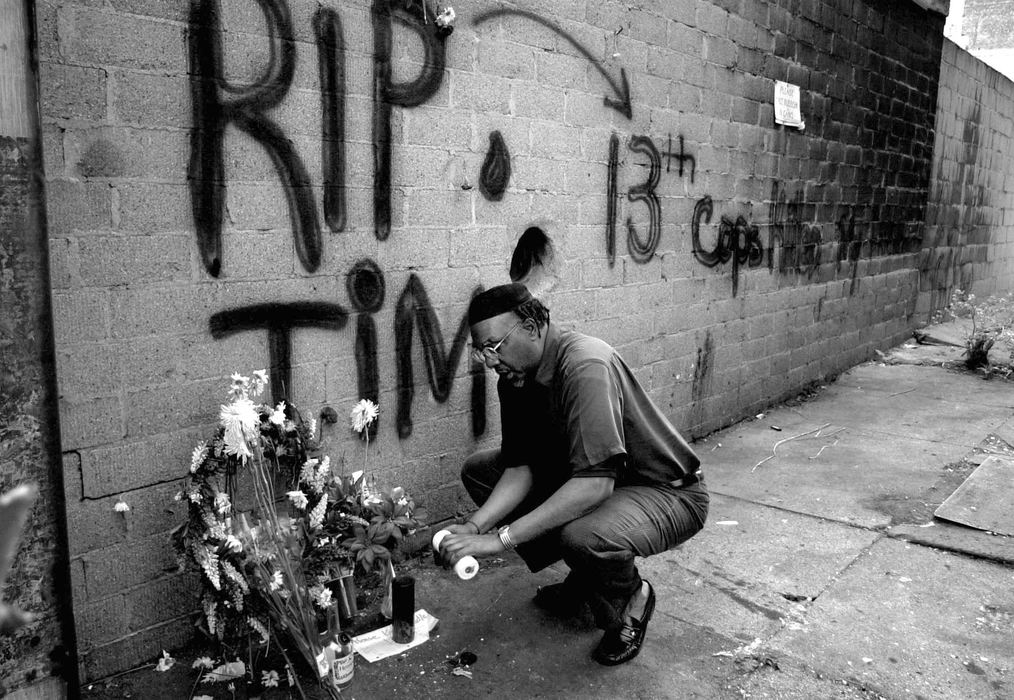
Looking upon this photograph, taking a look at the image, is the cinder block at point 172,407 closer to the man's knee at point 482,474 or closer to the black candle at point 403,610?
the black candle at point 403,610

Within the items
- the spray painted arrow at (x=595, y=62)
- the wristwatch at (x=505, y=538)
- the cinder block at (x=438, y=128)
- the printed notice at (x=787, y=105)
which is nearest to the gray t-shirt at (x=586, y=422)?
the wristwatch at (x=505, y=538)

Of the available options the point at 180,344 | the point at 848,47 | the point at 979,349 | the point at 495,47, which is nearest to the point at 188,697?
the point at 180,344

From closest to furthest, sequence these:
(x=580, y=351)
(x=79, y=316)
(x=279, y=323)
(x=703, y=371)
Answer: (x=79, y=316) < (x=580, y=351) < (x=279, y=323) < (x=703, y=371)

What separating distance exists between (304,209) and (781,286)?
173 inches

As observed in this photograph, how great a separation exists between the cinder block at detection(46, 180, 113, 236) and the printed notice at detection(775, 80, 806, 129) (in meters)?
4.91

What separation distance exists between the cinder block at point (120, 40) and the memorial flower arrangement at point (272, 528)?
109 centimetres

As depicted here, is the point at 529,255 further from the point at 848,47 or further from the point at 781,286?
the point at 848,47

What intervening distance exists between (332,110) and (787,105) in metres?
4.14

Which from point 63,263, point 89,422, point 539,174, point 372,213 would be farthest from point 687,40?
point 89,422

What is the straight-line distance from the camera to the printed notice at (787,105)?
6.09 m

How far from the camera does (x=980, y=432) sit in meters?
5.85

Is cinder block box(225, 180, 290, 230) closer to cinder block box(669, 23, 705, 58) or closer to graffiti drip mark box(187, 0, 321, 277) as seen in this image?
graffiti drip mark box(187, 0, 321, 277)

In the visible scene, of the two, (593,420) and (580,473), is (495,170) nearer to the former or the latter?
(593,420)

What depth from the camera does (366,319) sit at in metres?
3.51
